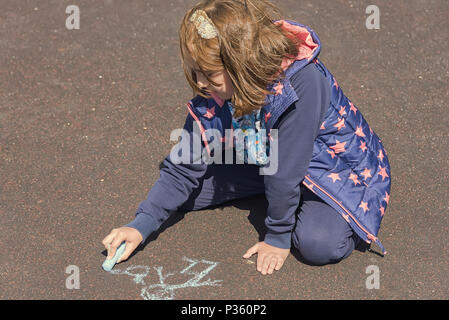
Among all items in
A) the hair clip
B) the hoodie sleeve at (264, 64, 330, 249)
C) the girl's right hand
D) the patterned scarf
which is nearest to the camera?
the hair clip

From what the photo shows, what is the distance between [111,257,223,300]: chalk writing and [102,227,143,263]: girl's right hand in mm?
79

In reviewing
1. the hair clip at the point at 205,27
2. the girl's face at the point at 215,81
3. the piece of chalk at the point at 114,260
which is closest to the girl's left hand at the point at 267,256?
the piece of chalk at the point at 114,260

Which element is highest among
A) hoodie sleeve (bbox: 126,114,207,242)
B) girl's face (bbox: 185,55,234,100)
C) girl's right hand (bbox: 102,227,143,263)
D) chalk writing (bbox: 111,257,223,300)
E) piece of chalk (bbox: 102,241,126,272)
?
girl's face (bbox: 185,55,234,100)

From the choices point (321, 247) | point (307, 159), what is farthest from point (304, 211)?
point (307, 159)

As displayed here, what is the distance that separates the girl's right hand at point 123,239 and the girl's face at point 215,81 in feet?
2.18

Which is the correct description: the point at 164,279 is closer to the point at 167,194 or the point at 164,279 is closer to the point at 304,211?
the point at 167,194

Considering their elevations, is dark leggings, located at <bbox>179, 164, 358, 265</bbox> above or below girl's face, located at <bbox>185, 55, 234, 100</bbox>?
below

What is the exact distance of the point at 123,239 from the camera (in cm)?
240

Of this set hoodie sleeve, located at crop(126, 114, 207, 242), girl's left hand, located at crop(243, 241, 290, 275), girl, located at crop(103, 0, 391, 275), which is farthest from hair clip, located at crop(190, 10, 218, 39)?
girl's left hand, located at crop(243, 241, 290, 275)

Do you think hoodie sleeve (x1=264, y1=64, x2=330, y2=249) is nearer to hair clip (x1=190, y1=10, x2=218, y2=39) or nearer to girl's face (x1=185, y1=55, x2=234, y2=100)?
girl's face (x1=185, y1=55, x2=234, y2=100)

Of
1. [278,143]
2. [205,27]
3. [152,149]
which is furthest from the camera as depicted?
[152,149]

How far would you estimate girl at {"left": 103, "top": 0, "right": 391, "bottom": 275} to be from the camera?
1.98 meters

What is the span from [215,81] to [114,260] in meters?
0.87

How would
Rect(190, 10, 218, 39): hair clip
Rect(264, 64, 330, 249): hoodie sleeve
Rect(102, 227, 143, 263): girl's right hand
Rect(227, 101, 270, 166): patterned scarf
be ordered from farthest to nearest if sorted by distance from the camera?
Rect(102, 227, 143, 263): girl's right hand
Rect(227, 101, 270, 166): patterned scarf
Rect(264, 64, 330, 249): hoodie sleeve
Rect(190, 10, 218, 39): hair clip
